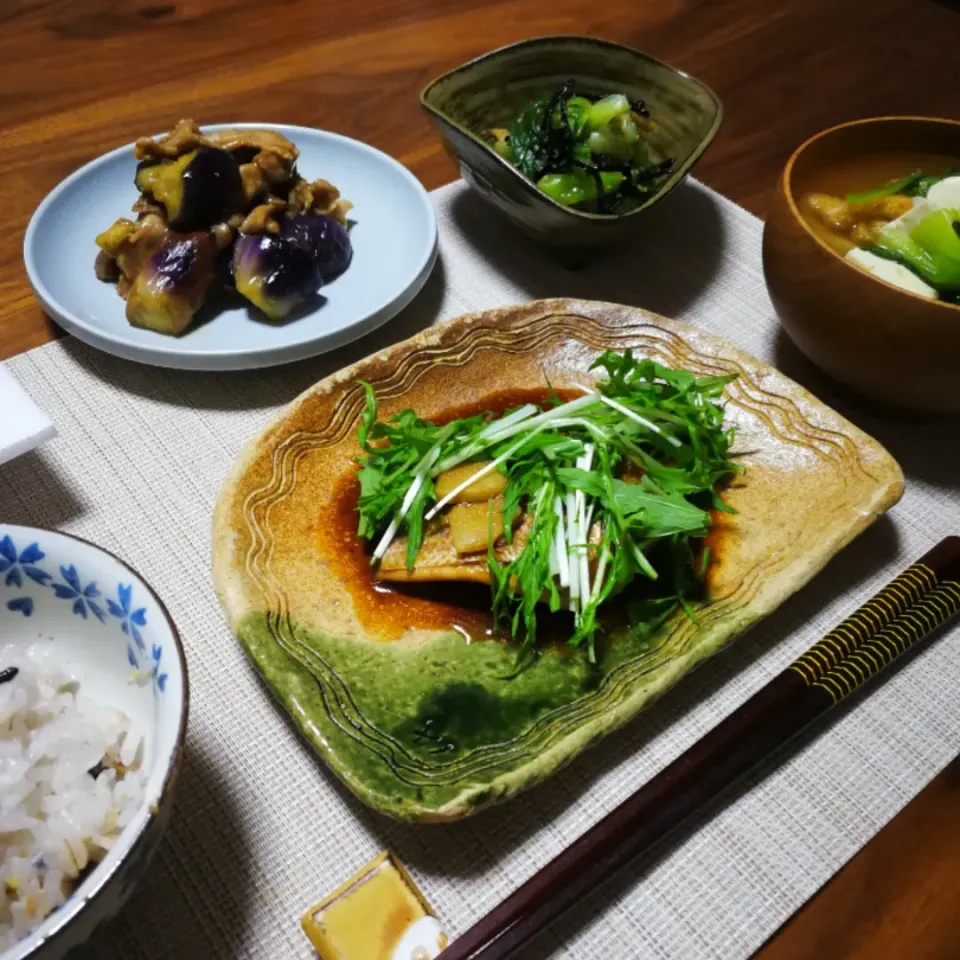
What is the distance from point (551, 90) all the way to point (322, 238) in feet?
2.14

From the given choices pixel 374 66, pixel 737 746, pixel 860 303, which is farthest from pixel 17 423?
pixel 374 66

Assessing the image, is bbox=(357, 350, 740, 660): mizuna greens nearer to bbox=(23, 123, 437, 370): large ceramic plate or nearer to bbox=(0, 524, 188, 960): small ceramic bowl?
bbox=(23, 123, 437, 370): large ceramic plate

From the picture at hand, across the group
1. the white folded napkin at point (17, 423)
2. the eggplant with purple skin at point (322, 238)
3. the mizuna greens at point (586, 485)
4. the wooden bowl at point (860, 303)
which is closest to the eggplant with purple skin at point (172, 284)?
the eggplant with purple skin at point (322, 238)

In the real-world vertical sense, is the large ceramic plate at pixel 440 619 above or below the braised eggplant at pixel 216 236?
below

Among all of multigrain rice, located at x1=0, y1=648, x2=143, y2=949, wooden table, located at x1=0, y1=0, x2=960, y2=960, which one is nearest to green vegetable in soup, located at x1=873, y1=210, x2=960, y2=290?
wooden table, located at x1=0, y1=0, x2=960, y2=960

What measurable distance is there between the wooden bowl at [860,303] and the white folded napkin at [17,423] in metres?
1.05

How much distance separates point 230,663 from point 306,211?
2.68ft

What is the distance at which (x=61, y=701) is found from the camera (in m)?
0.84

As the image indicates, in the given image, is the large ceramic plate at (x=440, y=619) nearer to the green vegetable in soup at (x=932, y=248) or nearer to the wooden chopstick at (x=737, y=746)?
the wooden chopstick at (x=737, y=746)

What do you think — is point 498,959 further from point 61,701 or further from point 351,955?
point 61,701

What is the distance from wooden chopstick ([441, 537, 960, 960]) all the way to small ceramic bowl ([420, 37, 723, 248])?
Result: 2.51 feet

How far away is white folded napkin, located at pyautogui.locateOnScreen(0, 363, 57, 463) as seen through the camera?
44.0 inches

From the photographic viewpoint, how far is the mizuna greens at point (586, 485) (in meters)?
1.06

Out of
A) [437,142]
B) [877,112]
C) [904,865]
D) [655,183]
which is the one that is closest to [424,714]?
[904,865]
